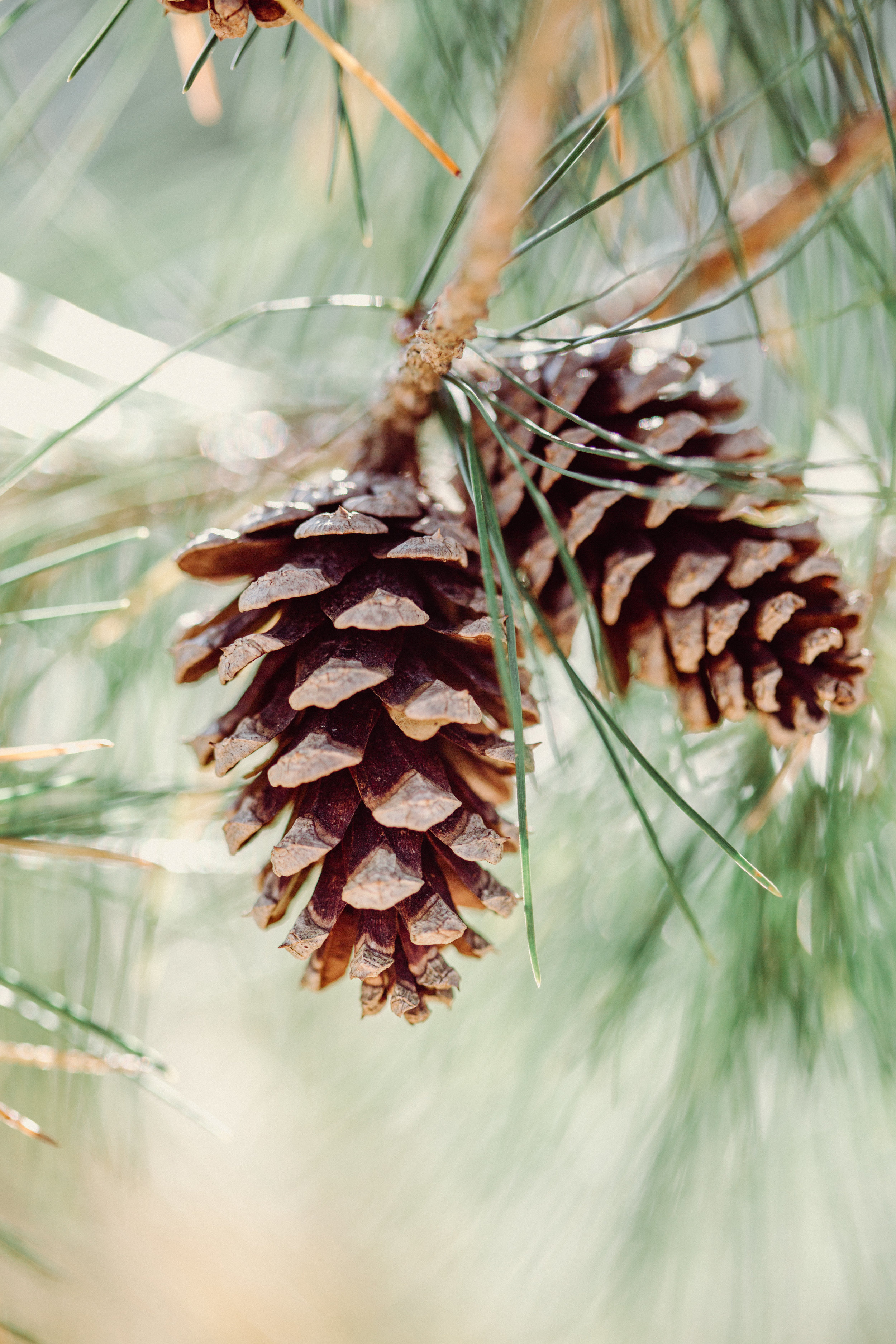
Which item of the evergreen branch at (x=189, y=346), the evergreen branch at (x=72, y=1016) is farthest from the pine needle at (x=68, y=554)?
the evergreen branch at (x=72, y=1016)

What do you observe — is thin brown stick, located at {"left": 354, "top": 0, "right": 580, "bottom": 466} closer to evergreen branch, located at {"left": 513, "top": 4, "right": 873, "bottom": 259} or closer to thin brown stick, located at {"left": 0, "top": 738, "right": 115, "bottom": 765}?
evergreen branch, located at {"left": 513, "top": 4, "right": 873, "bottom": 259}

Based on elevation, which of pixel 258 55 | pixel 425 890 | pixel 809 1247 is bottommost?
pixel 809 1247

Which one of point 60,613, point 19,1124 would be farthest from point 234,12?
point 19,1124

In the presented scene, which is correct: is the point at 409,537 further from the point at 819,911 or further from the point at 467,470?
the point at 819,911

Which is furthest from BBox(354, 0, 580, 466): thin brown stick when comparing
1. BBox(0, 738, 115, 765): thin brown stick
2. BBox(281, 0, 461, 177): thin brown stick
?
BBox(0, 738, 115, 765): thin brown stick

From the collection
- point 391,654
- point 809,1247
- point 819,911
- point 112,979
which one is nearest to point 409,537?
point 391,654

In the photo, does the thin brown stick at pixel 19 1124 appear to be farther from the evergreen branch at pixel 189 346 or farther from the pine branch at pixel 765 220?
the pine branch at pixel 765 220

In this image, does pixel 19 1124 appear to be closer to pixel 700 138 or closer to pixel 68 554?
pixel 68 554
